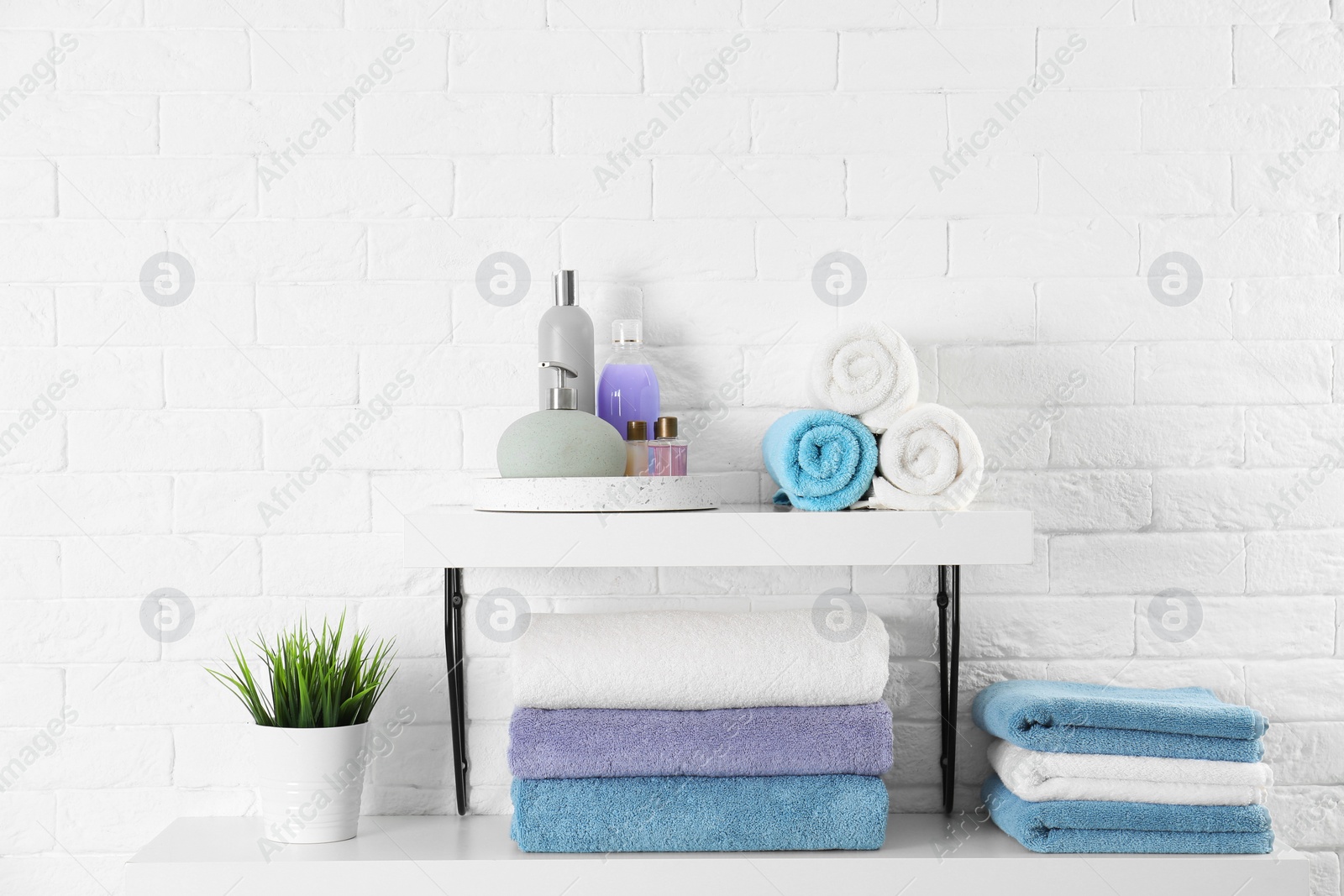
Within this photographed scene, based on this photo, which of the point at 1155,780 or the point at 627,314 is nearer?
the point at 1155,780

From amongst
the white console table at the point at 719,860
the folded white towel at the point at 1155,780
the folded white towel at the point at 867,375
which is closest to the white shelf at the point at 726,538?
the white console table at the point at 719,860

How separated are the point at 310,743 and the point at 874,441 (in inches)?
24.7

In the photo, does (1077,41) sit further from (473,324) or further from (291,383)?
(291,383)

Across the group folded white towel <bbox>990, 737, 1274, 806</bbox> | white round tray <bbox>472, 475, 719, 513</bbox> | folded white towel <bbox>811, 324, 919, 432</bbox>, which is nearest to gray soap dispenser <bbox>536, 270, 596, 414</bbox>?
white round tray <bbox>472, 475, 719, 513</bbox>

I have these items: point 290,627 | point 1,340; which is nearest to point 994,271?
point 290,627

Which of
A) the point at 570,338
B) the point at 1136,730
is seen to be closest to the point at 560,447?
the point at 570,338

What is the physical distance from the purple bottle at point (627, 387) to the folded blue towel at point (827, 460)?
0.17 metres

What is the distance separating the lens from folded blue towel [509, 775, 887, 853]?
3.20 feet

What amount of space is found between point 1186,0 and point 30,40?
4.25ft

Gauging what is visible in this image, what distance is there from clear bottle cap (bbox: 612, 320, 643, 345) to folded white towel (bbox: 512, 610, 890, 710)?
31cm

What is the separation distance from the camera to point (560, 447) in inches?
38.2

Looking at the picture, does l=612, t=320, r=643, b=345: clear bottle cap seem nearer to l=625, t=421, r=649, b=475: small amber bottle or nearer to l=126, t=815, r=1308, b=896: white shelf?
l=625, t=421, r=649, b=475: small amber bottle

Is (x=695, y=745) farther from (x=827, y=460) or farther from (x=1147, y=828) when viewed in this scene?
(x=1147, y=828)

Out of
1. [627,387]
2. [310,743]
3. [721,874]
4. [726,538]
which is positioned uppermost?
[627,387]
